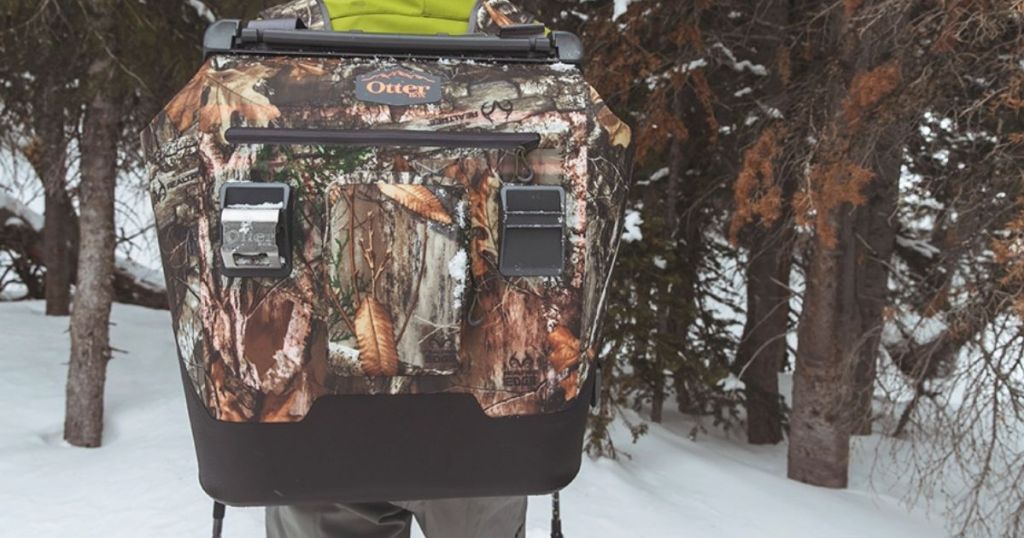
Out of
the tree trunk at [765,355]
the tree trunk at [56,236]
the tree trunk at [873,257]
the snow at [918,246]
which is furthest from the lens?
the tree trunk at [56,236]

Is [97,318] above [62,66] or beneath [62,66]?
beneath

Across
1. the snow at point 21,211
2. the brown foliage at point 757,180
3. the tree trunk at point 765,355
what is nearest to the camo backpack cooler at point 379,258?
the brown foliage at point 757,180

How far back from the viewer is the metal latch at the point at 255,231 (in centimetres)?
129

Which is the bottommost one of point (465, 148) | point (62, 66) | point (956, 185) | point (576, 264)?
point (576, 264)

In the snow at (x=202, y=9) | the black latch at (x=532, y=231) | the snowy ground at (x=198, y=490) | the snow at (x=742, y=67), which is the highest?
the snow at (x=742, y=67)

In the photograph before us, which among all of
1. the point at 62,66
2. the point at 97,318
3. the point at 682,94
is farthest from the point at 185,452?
the point at 682,94

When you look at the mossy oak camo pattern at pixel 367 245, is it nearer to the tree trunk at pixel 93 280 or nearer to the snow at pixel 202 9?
the snow at pixel 202 9

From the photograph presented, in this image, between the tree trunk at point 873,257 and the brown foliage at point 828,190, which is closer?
the brown foliage at point 828,190

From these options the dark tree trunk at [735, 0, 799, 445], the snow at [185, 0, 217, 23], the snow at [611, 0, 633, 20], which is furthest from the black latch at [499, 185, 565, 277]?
the dark tree trunk at [735, 0, 799, 445]

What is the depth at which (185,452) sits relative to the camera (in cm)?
546

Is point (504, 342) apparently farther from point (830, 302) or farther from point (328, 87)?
point (830, 302)

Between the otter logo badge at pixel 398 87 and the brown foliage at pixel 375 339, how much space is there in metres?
0.31

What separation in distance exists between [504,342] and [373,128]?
0.38 metres

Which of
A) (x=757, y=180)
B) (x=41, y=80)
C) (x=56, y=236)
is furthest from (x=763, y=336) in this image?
(x=56, y=236)
